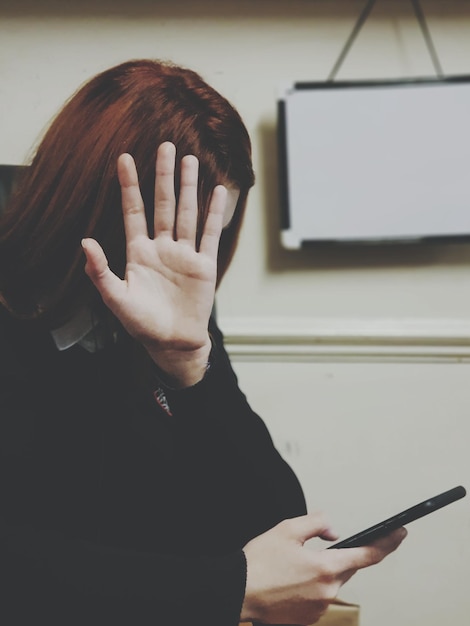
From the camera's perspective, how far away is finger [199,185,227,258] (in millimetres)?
680

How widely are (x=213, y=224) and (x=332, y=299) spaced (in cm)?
70

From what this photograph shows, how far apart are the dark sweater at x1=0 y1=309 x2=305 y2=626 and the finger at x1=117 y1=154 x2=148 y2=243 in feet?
0.68

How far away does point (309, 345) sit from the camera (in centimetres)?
133

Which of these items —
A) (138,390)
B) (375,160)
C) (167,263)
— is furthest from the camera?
(375,160)

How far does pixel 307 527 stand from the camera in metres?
0.64

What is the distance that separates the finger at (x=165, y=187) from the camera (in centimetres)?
65

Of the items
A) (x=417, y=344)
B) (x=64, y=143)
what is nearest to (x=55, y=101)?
(x=64, y=143)

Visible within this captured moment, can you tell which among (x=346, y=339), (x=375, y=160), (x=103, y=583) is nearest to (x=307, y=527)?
(x=103, y=583)

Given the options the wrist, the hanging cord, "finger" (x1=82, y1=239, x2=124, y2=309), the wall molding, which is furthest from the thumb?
the hanging cord

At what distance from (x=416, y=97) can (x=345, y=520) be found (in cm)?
99

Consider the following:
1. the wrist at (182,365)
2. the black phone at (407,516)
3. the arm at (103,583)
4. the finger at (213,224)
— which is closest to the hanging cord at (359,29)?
the finger at (213,224)

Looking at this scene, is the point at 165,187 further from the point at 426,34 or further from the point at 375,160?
the point at 426,34

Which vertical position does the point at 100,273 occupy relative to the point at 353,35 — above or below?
below

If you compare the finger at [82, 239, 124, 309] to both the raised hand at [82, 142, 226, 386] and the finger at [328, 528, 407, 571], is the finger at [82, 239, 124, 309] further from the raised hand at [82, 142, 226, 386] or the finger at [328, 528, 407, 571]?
the finger at [328, 528, 407, 571]
